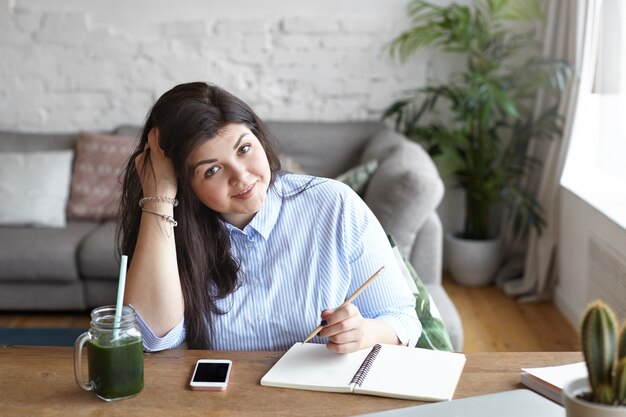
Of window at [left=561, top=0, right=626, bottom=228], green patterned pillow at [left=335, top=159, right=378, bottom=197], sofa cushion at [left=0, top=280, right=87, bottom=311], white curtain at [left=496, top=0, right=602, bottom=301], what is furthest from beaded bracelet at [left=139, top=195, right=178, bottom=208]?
white curtain at [left=496, top=0, right=602, bottom=301]

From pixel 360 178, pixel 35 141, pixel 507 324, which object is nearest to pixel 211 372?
pixel 360 178

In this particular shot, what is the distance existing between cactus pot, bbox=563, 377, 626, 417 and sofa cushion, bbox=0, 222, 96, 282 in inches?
112

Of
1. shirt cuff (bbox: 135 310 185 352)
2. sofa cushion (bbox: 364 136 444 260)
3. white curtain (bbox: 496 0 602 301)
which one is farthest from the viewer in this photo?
white curtain (bbox: 496 0 602 301)

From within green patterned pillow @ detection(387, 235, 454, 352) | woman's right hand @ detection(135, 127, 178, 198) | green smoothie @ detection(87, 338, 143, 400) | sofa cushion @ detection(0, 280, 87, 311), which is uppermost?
woman's right hand @ detection(135, 127, 178, 198)

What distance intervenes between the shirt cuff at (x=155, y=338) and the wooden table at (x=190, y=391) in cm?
5

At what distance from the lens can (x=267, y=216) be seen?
164 centimetres

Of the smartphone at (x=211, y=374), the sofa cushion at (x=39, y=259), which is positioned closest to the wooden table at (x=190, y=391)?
the smartphone at (x=211, y=374)

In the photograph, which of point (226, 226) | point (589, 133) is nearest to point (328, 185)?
point (226, 226)

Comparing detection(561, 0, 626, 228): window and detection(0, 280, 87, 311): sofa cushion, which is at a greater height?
detection(561, 0, 626, 228): window

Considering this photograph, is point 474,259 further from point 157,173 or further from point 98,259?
point 157,173

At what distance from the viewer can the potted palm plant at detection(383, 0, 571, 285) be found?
3.68 m

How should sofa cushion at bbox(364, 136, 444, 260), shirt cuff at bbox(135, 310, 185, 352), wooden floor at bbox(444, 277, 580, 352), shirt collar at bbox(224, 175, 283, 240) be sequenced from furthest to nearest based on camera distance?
1. wooden floor at bbox(444, 277, 580, 352)
2. sofa cushion at bbox(364, 136, 444, 260)
3. shirt collar at bbox(224, 175, 283, 240)
4. shirt cuff at bbox(135, 310, 185, 352)

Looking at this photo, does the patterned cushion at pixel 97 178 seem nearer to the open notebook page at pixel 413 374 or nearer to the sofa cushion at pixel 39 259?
the sofa cushion at pixel 39 259

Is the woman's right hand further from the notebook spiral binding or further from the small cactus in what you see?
the small cactus
